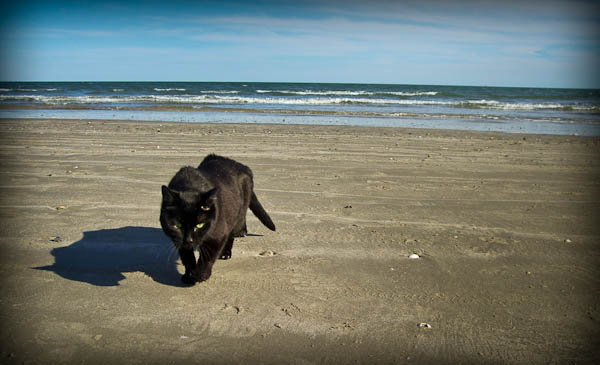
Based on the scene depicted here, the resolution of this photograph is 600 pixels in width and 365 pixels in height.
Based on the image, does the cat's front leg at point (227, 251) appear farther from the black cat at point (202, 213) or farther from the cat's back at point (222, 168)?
the cat's back at point (222, 168)

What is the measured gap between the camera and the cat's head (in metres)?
3.13

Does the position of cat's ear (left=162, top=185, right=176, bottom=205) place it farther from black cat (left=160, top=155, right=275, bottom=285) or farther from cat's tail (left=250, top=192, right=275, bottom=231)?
cat's tail (left=250, top=192, right=275, bottom=231)

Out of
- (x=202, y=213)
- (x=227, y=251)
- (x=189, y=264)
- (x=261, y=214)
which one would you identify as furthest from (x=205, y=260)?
(x=261, y=214)

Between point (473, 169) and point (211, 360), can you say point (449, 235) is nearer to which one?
point (211, 360)

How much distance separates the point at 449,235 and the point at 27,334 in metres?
3.84

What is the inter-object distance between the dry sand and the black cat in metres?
0.23

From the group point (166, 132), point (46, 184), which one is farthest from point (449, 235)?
point (166, 132)

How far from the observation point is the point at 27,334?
2.71 m

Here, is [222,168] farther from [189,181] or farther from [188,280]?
[188,280]

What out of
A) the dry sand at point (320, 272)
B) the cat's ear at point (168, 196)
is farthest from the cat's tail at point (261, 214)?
the cat's ear at point (168, 196)

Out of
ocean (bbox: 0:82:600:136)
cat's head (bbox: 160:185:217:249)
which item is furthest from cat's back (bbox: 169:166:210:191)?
ocean (bbox: 0:82:600:136)

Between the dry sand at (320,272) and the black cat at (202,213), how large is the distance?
0.77 ft

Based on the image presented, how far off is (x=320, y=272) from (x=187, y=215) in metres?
1.28

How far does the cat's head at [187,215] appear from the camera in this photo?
3129mm
